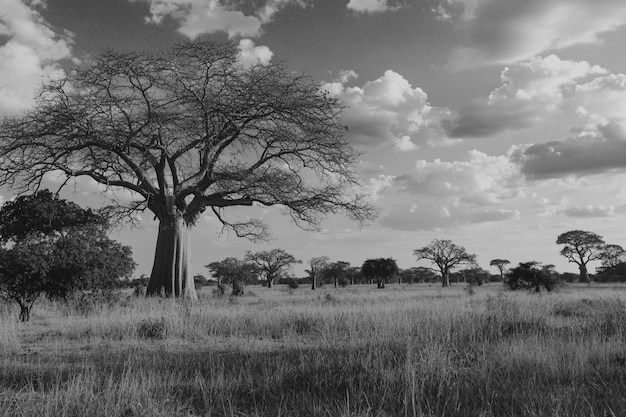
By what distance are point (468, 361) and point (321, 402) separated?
7.92 feet

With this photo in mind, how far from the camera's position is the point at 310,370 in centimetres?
563

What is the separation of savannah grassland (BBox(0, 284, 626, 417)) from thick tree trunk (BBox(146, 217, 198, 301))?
1046 cm

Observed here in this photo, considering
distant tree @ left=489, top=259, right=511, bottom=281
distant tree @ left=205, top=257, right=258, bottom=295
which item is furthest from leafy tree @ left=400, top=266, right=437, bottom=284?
distant tree @ left=205, top=257, right=258, bottom=295

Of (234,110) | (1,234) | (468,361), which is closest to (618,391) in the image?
(468,361)

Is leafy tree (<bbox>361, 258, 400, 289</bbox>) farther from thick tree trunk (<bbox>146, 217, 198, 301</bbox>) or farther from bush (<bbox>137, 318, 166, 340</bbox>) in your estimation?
bush (<bbox>137, 318, 166, 340</bbox>)

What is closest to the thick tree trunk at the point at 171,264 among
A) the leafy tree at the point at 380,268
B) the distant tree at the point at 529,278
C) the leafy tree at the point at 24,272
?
the leafy tree at the point at 24,272

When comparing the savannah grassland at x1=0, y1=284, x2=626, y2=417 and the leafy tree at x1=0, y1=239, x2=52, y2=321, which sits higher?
the leafy tree at x1=0, y1=239, x2=52, y2=321

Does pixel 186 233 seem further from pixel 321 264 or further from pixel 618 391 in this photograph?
pixel 321 264

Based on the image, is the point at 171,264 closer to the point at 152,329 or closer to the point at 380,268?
the point at 152,329

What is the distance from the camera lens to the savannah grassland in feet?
14.4

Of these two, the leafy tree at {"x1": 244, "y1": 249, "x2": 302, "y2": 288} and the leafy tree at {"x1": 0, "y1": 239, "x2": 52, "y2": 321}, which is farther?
the leafy tree at {"x1": 244, "y1": 249, "x2": 302, "y2": 288}

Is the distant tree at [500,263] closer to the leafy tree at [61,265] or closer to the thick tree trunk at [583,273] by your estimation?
the thick tree trunk at [583,273]

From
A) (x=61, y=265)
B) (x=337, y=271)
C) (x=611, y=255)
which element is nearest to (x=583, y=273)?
(x=611, y=255)

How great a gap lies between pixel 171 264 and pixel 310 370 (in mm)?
16417
